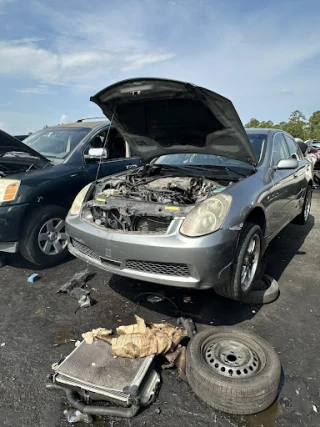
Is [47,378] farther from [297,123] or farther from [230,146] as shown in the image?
[297,123]

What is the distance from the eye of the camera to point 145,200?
298 centimetres

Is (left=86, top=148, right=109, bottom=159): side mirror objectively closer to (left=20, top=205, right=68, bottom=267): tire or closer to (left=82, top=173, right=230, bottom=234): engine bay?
(left=82, top=173, right=230, bottom=234): engine bay

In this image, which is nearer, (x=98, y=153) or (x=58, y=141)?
(x=98, y=153)

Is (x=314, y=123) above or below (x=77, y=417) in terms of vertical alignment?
above

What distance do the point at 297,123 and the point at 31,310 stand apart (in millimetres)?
54032

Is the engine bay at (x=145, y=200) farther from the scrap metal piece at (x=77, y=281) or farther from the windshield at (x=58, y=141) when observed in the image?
the windshield at (x=58, y=141)

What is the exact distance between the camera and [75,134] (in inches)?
187

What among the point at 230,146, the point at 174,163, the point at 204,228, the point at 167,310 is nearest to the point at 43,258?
the point at 167,310

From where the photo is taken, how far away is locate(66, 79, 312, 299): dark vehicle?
8.09ft

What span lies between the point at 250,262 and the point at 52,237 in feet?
8.12

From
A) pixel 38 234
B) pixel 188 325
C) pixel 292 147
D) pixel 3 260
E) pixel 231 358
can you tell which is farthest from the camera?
pixel 292 147

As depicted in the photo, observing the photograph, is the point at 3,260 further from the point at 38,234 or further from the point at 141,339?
the point at 141,339

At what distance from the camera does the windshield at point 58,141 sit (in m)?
4.55

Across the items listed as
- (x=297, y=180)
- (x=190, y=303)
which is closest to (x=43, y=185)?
(x=190, y=303)
